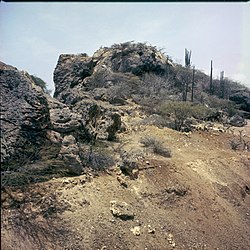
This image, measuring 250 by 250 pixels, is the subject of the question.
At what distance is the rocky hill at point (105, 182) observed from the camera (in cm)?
780

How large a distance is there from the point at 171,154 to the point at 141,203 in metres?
4.03

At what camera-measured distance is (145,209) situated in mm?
9453

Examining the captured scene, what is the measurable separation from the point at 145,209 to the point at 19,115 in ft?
13.4

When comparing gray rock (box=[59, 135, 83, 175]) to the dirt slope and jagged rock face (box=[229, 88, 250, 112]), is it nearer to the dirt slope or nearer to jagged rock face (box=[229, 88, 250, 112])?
the dirt slope

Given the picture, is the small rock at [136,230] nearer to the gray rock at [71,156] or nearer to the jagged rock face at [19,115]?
the gray rock at [71,156]

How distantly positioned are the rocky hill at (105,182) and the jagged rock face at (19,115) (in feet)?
0.08

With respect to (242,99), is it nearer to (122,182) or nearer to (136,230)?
(122,182)

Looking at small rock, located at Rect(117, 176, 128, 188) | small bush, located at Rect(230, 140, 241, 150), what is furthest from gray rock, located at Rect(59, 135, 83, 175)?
small bush, located at Rect(230, 140, 241, 150)

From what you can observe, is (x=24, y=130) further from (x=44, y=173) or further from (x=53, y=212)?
(x=53, y=212)

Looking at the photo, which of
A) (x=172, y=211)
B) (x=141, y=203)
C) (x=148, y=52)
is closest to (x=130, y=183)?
(x=141, y=203)

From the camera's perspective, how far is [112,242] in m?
8.04

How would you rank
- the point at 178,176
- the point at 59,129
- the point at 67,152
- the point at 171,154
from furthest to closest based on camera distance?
the point at 171,154, the point at 178,176, the point at 59,129, the point at 67,152

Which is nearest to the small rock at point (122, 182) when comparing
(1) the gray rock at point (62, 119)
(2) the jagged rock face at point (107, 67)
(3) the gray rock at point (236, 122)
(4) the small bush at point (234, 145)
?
(1) the gray rock at point (62, 119)

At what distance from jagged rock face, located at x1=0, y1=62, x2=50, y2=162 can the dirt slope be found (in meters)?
1.06
